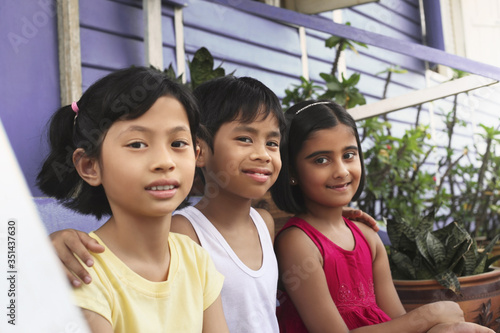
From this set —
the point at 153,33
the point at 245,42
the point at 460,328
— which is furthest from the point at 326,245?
the point at 245,42

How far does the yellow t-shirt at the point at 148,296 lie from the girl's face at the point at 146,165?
155mm

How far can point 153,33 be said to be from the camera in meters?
3.52

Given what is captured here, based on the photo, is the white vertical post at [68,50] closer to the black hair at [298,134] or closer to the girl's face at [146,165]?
the black hair at [298,134]

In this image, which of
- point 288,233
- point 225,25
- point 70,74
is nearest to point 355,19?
point 225,25

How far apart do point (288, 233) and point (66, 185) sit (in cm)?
88

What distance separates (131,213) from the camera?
4.32 ft

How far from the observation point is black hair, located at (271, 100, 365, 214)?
2043mm

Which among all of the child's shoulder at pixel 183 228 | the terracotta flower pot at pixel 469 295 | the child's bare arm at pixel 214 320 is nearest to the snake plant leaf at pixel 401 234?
the terracotta flower pot at pixel 469 295

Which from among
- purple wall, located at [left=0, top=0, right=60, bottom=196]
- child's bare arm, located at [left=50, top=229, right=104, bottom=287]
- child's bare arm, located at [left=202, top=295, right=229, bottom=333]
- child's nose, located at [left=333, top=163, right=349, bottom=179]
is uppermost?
purple wall, located at [left=0, top=0, right=60, bottom=196]

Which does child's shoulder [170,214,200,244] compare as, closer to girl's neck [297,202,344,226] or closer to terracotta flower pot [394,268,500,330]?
girl's neck [297,202,344,226]

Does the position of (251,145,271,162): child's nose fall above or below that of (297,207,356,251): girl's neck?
above

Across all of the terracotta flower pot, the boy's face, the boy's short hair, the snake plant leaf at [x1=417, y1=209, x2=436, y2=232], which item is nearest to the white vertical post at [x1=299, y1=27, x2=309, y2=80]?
the snake plant leaf at [x1=417, y1=209, x2=436, y2=232]

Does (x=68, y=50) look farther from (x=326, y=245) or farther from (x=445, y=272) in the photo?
(x=445, y=272)

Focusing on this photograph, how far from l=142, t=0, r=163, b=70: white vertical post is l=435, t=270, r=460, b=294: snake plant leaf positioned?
2.23 metres
